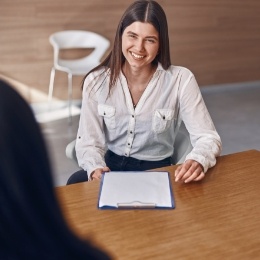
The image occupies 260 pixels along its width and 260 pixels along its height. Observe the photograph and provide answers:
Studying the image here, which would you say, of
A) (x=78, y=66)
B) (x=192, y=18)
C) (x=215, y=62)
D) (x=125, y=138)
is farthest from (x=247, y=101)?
(x=125, y=138)

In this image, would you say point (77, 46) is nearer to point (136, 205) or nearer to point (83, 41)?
point (83, 41)

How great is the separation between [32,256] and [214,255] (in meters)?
0.66

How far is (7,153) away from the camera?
1.89 ft

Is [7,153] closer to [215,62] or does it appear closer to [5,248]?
[5,248]

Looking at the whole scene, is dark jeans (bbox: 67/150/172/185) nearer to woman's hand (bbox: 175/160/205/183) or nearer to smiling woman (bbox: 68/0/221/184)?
smiling woman (bbox: 68/0/221/184)

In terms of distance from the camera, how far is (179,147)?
212cm

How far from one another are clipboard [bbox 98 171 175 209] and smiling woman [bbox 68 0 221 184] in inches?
12.7

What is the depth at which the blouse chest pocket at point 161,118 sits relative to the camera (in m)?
2.03

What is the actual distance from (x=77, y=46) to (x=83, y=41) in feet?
0.27

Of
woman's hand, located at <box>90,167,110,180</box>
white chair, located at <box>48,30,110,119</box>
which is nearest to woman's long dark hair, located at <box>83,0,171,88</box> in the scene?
woman's hand, located at <box>90,167,110,180</box>

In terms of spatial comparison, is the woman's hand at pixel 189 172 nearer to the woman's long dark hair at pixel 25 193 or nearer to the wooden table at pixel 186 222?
the wooden table at pixel 186 222

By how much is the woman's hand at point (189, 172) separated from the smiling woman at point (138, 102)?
0.29 metres

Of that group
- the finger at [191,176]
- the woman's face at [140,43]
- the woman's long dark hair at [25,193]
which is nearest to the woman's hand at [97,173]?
the finger at [191,176]

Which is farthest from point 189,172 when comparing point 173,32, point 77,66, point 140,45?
point 173,32
